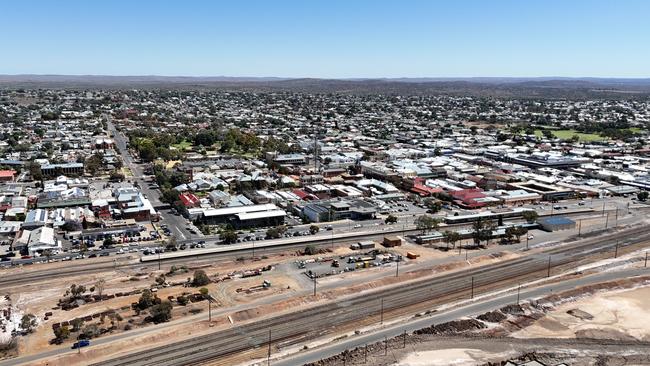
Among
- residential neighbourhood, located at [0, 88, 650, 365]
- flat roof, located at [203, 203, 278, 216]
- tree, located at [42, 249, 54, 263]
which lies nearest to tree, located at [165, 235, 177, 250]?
residential neighbourhood, located at [0, 88, 650, 365]

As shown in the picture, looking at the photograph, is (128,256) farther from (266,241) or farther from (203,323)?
(203,323)

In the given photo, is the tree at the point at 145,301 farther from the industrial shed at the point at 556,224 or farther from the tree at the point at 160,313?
the industrial shed at the point at 556,224

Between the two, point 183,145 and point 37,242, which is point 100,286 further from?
point 183,145

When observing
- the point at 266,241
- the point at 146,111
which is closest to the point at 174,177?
the point at 266,241

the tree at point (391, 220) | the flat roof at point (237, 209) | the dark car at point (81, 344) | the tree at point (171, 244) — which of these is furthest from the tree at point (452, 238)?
the dark car at point (81, 344)

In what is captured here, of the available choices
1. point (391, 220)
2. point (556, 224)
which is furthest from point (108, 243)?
point (556, 224)

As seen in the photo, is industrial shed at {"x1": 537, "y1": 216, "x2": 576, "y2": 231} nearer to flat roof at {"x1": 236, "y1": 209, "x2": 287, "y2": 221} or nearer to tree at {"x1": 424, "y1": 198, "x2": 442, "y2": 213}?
tree at {"x1": 424, "y1": 198, "x2": 442, "y2": 213}
